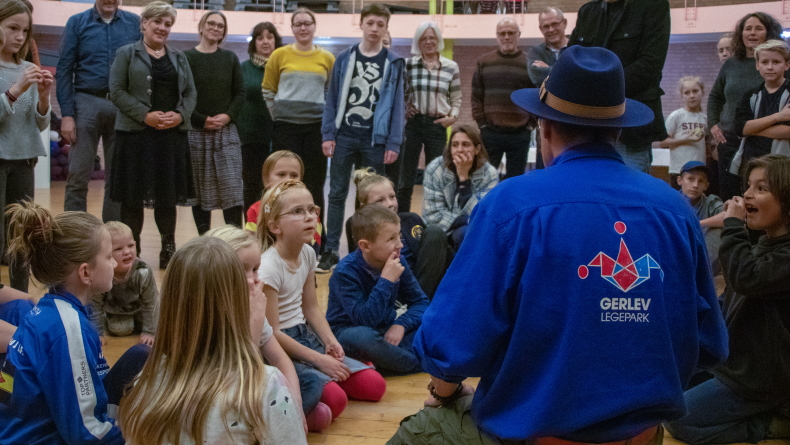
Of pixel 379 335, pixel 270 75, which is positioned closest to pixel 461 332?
pixel 379 335

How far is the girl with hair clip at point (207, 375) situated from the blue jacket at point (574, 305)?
0.36 metres

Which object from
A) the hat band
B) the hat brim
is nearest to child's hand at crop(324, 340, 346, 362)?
the hat brim

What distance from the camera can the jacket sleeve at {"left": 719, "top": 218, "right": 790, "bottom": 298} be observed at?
2502mm

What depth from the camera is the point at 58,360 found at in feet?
6.24

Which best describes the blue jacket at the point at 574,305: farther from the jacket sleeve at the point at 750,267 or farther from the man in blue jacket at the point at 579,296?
the jacket sleeve at the point at 750,267

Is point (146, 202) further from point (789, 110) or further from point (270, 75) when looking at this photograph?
point (789, 110)

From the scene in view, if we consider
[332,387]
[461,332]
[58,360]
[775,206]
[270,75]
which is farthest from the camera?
[270,75]

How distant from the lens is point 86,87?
4.96 meters

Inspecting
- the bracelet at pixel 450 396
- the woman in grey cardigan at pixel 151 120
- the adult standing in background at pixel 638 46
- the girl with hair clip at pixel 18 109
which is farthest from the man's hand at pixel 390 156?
the bracelet at pixel 450 396

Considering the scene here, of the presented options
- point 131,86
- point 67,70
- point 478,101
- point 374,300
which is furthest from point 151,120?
point 478,101

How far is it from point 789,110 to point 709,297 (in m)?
3.24

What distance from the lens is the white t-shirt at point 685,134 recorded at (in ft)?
20.4

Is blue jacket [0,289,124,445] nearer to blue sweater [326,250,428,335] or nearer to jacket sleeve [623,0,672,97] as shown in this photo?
blue sweater [326,250,428,335]

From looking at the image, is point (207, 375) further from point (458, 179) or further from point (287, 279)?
point (458, 179)
